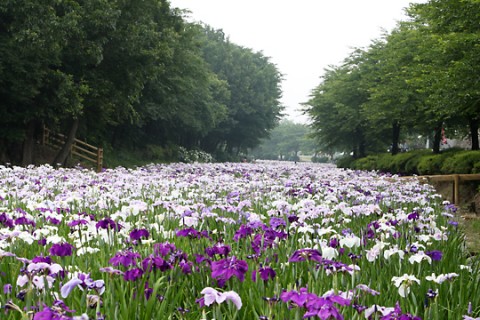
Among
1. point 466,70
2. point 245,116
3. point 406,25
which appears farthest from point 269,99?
point 466,70

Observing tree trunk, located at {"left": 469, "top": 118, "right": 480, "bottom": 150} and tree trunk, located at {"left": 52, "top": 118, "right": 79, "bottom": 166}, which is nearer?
tree trunk, located at {"left": 469, "top": 118, "right": 480, "bottom": 150}

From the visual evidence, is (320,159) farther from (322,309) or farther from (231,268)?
(322,309)

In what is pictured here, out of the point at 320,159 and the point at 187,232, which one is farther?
the point at 320,159

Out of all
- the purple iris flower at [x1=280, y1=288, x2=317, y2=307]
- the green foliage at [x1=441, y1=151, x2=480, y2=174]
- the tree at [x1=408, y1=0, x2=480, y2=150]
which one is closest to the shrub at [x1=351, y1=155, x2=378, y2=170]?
the tree at [x1=408, y1=0, x2=480, y2=150]

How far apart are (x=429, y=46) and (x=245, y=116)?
1696 inches

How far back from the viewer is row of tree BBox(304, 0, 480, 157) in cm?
1382

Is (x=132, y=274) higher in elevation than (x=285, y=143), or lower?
lower

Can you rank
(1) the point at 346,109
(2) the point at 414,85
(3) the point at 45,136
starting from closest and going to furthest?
(2) the point at 414,85, (3) the point at 45,136, (1) the point at 346,109

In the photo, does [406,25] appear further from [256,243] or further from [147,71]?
[256,243]

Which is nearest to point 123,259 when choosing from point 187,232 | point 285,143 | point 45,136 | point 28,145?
point 187,232

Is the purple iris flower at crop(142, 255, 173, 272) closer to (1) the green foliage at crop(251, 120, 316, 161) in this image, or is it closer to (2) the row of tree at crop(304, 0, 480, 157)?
(2) the row of tree at crop(304, 0, 480, 157)

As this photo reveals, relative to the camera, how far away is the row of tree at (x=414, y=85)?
1382 cm

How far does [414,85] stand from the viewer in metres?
19.5

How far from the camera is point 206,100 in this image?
146ft
